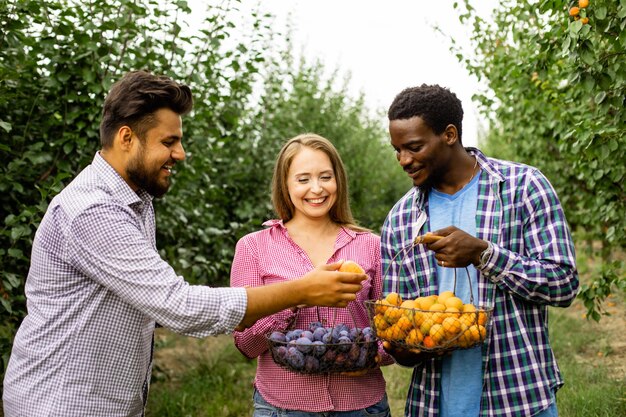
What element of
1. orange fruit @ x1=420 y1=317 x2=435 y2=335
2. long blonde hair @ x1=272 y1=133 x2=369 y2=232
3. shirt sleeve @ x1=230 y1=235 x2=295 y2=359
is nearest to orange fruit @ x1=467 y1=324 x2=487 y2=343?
orange fruit @ x1=420 y1=317 x2=435 y2=335

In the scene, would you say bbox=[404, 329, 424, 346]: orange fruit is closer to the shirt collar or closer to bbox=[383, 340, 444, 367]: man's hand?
bbox=[383, 340, 444, 367]: man's hand

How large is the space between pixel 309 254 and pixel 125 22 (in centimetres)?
200

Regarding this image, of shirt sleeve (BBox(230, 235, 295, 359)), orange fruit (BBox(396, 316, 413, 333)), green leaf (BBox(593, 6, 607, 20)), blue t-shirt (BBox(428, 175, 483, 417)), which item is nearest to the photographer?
orange fruit (BBox(396, 316, 413, 333))

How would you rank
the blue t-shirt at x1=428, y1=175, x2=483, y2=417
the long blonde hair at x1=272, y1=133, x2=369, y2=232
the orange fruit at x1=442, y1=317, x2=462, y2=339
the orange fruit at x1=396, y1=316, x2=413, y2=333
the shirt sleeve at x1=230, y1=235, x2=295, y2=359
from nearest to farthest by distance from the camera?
the orange fruit at x1=442, y1=317, x2=462, y2=339 → the orange fruit at x1=396, y1=316, x2=413, y2=333 → the blue t-shirt at x1=428, y1=175, x2=483, y2=417 → the shirt sleeve at x1=230, y1=235, x2=295, y2=359 → the long blonde hair at x1=272, y1=133, x2=369, y2=232

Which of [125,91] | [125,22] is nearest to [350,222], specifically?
[125,91]

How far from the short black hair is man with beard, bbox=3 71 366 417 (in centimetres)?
71

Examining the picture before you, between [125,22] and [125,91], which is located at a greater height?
[125,22]

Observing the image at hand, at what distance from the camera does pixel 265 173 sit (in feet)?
25.2

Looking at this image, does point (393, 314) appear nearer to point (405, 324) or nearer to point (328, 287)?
point (405, 324)

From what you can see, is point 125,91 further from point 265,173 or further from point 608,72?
point 265,173

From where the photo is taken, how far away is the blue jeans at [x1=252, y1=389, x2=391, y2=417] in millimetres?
2787

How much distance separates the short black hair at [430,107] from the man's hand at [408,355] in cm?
86

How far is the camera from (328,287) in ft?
8.04

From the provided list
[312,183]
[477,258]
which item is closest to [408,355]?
[477,258]
